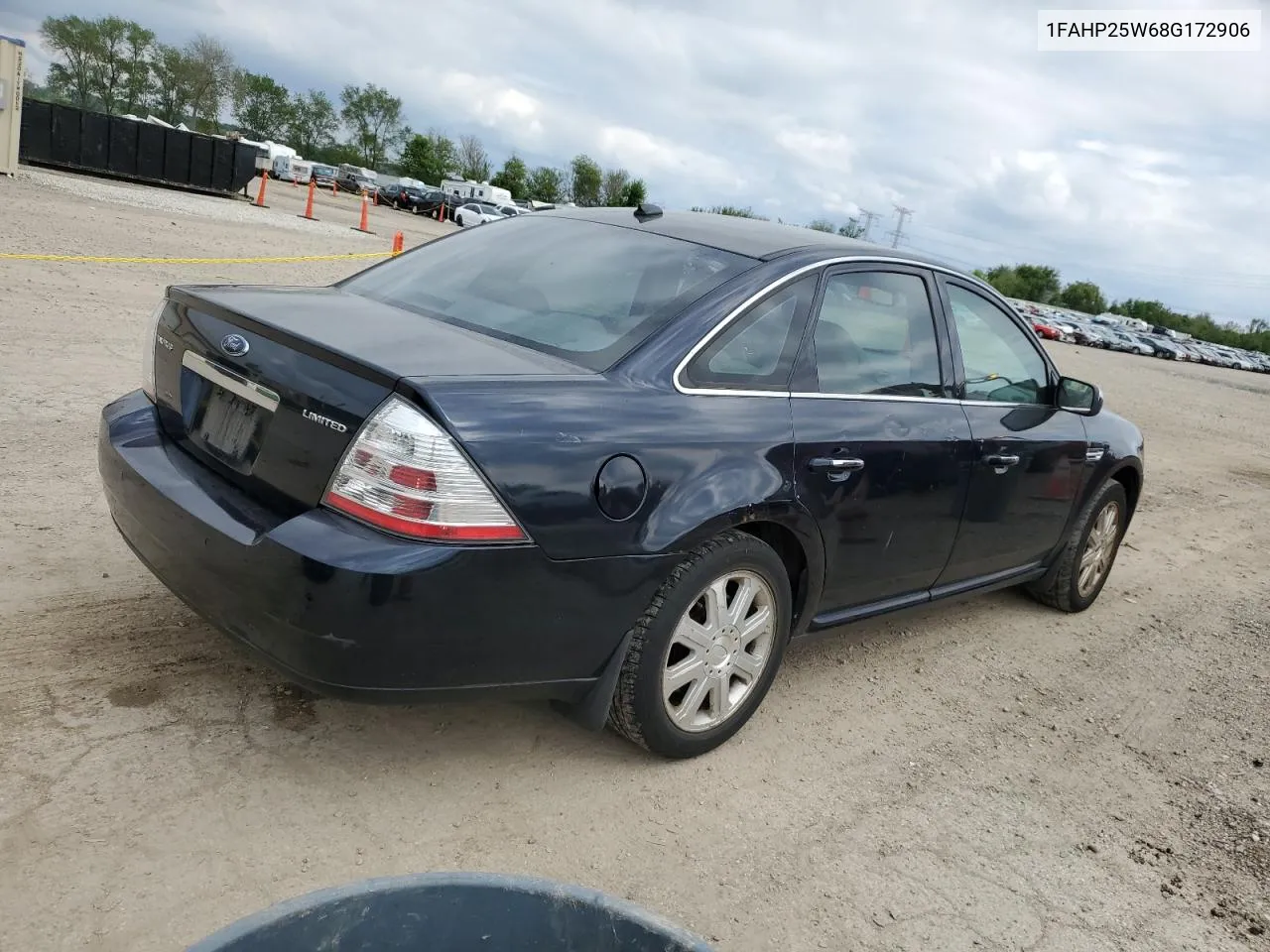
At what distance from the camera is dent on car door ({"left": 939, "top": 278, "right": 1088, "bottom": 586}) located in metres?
4.42

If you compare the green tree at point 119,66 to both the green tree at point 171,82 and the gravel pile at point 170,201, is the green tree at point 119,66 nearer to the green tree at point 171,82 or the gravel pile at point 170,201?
the green tree at point 171,82

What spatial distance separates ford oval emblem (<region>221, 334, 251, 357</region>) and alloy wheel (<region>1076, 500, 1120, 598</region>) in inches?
171

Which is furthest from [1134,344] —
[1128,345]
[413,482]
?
[413,482]

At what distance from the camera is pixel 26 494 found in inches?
188

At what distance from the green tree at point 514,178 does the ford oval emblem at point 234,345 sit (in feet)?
335

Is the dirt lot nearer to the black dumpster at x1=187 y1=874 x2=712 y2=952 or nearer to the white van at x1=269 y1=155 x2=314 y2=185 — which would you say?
the black dumpster at x1=187 y1=874 x2=712 y2=952

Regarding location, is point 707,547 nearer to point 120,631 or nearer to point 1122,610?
point 120,631

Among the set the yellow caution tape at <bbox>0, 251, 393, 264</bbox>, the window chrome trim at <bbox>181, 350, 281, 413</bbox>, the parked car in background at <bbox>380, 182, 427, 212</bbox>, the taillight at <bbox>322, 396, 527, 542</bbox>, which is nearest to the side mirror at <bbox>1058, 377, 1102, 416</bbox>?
the taillight at <bbox>322, 396, 527, 542</bbox>

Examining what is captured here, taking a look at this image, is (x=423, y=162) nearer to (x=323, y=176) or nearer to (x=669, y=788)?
(x=323, y=176)

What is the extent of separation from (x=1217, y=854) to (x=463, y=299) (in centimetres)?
316

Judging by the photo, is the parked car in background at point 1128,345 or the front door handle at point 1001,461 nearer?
the front door handle at point 1001,461

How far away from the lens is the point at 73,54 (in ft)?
321

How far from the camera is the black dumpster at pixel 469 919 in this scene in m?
1.33

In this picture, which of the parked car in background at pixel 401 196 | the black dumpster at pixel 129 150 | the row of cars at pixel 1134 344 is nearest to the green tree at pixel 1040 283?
the row of cars at pixel 1134 344
